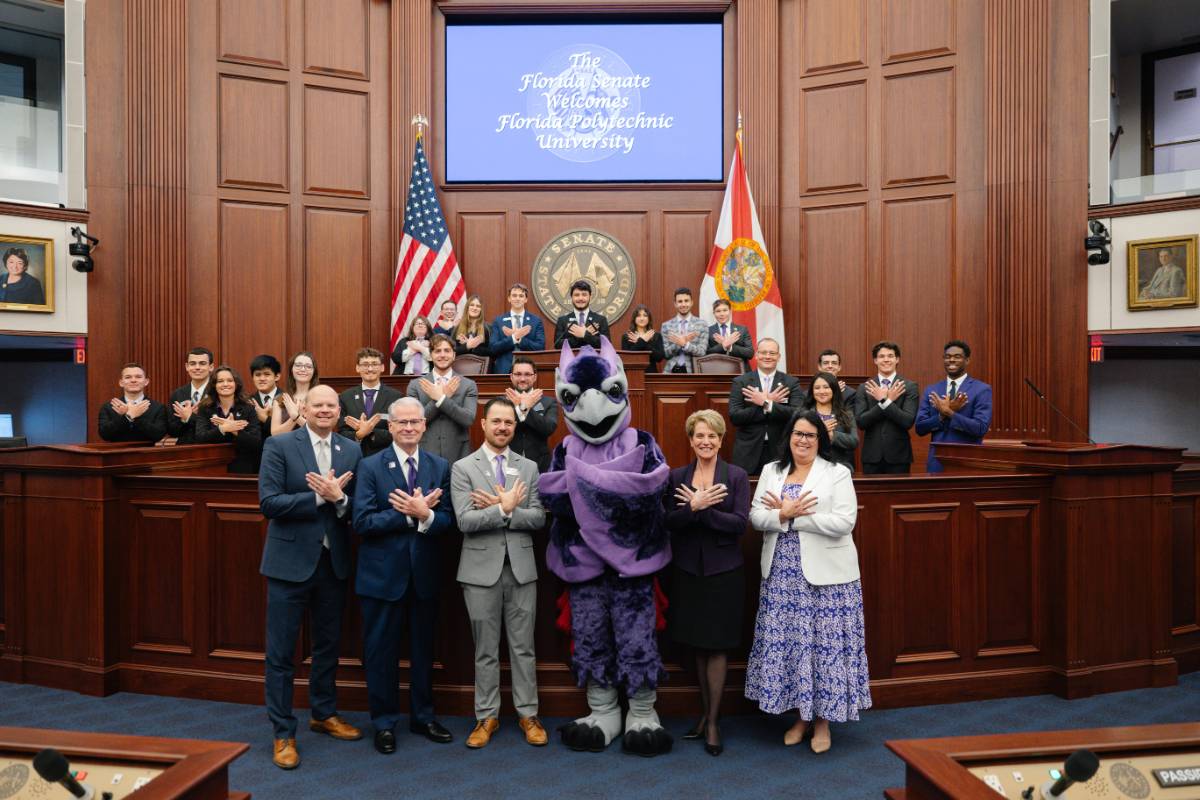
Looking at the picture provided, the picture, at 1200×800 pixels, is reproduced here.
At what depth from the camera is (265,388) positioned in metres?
5.56

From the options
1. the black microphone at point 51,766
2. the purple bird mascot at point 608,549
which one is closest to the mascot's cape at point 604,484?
the purple bird mascot at point 608,549

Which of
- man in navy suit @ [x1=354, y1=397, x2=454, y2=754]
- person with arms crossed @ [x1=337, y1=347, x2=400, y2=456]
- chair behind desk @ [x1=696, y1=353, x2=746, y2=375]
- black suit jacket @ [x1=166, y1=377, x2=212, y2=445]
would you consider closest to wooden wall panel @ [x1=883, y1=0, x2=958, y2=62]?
chair behind desk @ [x1=696, y1=353, x2=746, y2=375]

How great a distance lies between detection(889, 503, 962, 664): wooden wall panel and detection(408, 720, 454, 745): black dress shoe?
7.87 feet

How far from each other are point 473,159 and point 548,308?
1863mm

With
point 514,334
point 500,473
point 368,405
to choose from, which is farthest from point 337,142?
point 500,473

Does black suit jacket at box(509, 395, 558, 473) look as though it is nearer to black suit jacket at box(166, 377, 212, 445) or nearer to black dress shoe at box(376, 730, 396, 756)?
black dress shoe at box(376, 730, 396, 756)

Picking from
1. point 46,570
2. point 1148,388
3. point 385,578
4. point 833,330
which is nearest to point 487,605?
point 385,578

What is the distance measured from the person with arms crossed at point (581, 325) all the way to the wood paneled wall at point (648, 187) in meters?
2.54

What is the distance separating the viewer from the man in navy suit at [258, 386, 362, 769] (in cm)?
386

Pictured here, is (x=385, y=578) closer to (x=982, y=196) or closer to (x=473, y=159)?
(x=473, y=159)

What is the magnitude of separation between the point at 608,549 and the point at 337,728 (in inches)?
63.3

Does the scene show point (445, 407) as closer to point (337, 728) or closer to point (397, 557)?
point (397, 557)

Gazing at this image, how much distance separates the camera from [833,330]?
9.16 metres

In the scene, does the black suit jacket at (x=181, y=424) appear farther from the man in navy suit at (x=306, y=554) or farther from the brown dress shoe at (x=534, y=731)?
the brown dress shoe at (x=534, y=731)
